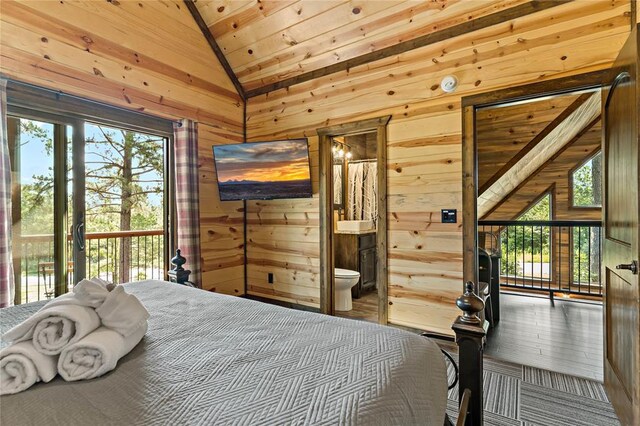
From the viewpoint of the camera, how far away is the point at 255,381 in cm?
83

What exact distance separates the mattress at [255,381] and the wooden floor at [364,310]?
89.3 inches

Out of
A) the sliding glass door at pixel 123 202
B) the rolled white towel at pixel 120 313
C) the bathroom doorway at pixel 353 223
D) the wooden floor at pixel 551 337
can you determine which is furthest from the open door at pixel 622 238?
the sliding glass door at pixel 123 202

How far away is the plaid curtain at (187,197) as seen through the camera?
3.07 meters

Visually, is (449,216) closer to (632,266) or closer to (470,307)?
(632,266)

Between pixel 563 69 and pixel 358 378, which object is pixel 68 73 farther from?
pixel 563 69

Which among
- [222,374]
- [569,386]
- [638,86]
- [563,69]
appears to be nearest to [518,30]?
[563,69]

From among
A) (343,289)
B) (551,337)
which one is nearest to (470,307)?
(551,337)

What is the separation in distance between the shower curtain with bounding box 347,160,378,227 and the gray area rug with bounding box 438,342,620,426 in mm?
2812

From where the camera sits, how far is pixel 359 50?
295 centimetres

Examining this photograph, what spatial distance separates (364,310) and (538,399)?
6.47 ft

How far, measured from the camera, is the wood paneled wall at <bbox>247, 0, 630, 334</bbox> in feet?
6.96

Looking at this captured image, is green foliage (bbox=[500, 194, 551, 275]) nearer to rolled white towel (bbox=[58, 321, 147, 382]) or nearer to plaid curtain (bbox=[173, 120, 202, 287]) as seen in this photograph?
plaid curtain (bbox=[173, 120, 202, 287])

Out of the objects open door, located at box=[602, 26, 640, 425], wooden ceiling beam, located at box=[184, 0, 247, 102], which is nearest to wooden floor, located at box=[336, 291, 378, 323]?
open door, located at box=[602, 26, 640, 425]

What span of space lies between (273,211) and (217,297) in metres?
2.13
